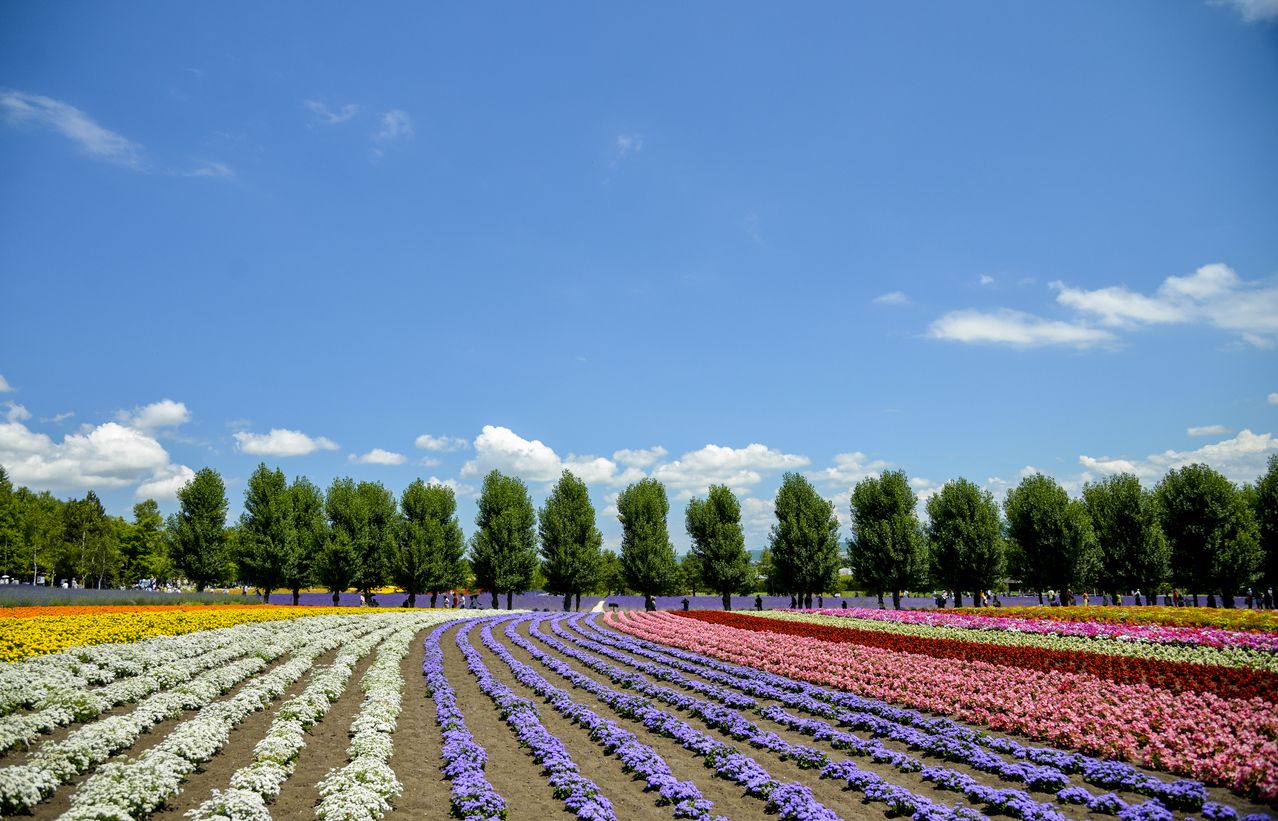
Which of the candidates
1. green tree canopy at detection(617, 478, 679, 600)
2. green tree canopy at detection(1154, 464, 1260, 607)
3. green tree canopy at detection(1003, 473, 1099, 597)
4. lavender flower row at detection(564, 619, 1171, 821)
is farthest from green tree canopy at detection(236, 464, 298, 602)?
green tree canopy at detection(1154, 464, 1260, 607)

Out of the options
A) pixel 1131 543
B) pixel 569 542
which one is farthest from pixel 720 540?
pixel 1131 543

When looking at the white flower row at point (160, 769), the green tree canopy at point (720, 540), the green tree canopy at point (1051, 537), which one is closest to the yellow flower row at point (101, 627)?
the white flower row at point (160, 769)

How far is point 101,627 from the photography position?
25.2 metres

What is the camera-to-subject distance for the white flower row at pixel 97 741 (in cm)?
927

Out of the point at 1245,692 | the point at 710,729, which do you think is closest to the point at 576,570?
the point at 710,729

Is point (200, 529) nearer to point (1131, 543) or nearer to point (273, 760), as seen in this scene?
point (273, 760)

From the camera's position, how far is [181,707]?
15125 millimetres

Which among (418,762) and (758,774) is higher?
(758,774)

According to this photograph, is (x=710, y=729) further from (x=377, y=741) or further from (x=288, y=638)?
(x=288, y=638)

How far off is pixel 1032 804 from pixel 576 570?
5490 cm

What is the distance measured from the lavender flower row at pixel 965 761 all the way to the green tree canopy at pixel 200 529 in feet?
194

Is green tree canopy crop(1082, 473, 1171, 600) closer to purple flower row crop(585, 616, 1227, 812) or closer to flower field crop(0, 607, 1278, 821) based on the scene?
flower field crop(0, 607, 1278, 821)

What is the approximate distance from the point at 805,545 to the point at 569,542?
69.8ft

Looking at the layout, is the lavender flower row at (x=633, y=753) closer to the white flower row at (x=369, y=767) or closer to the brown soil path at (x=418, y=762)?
the brown soil path at (x=418, y=762)
